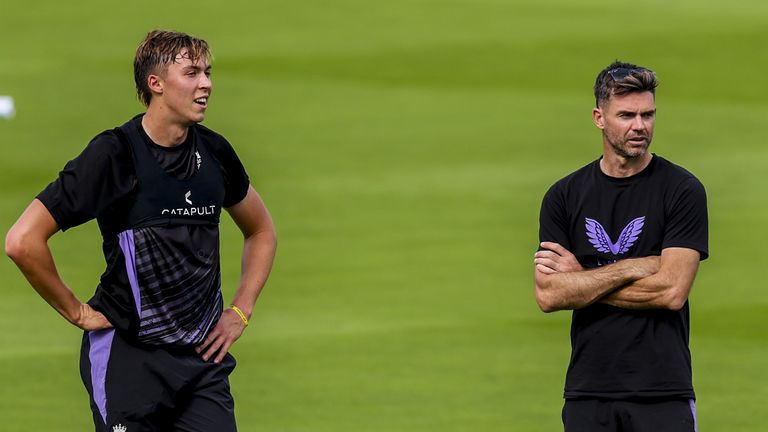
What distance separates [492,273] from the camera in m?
14.2

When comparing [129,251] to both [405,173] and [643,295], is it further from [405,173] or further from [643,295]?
[405,173]

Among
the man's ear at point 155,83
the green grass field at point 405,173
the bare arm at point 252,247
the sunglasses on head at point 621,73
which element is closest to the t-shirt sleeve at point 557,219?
the sunglasses on head at point 621,73

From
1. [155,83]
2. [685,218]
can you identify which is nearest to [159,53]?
[155,83]

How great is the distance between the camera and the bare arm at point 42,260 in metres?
6.86

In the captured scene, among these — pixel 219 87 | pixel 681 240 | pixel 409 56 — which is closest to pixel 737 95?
pixel 409 56

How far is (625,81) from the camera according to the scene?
284 inches

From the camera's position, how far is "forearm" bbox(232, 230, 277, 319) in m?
7.81

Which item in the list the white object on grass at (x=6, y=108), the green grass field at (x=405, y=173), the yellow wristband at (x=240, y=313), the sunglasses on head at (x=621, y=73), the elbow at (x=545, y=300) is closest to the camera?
the sunglasses on head at (x=621, y=73)

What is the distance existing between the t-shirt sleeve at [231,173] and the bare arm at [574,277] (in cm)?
140

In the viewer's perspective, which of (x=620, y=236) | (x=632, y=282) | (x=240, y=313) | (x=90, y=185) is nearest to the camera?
(x=90, y=185)

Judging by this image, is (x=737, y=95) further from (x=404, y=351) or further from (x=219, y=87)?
(x=404, y=351)

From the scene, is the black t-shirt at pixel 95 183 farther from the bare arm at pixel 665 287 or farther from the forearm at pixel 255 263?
the bare arm at pixel 665 287

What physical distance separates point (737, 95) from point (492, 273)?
6.51 metres

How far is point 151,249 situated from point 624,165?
2112 mm
